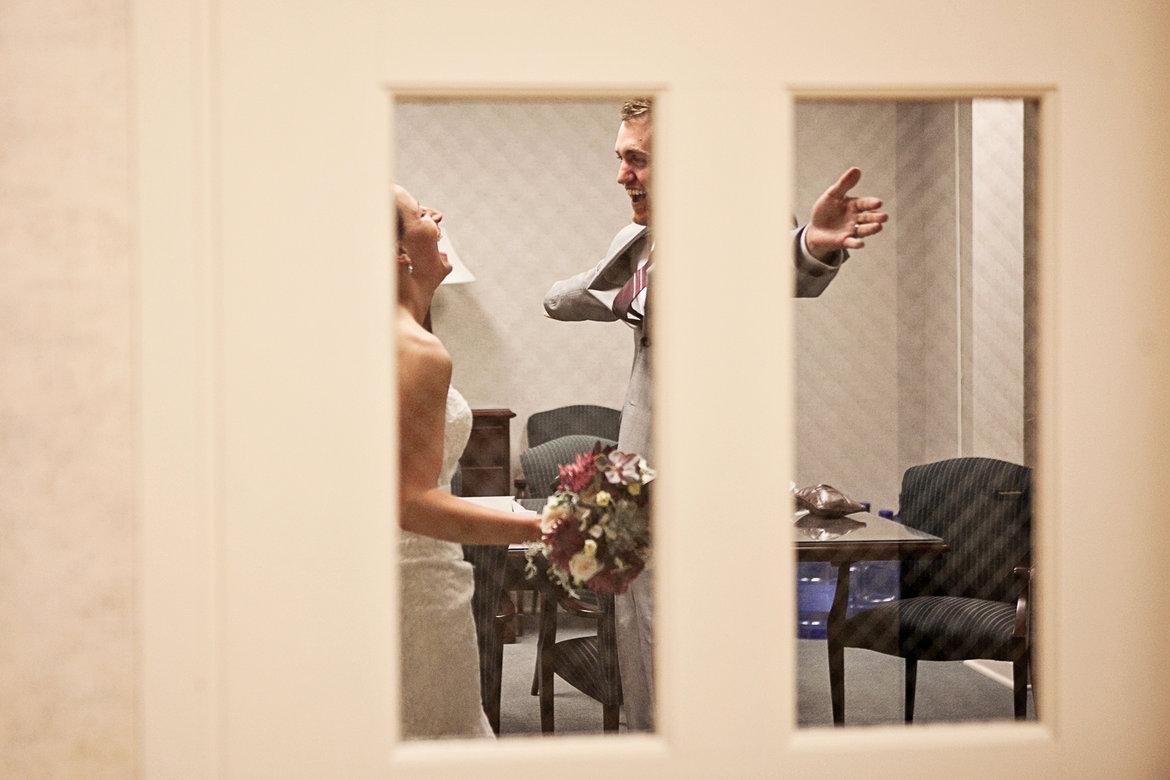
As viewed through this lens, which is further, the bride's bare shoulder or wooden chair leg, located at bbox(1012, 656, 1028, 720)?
wooden chair leg, located at bbox(1012, 656, 1028, 720)

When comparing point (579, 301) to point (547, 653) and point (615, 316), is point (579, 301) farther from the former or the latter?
point (547, 653)

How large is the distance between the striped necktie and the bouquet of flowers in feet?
1.34

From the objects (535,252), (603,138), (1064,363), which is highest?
(603,138)

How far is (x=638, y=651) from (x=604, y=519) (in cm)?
45

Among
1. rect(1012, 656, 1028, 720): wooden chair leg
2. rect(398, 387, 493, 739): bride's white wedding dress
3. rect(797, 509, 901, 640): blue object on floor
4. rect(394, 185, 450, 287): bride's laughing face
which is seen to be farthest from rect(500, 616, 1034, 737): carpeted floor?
rect(394, 185, 450, 287): bride's laughing face

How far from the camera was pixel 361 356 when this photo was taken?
0.71 metres

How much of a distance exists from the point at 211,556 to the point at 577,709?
2133 mm

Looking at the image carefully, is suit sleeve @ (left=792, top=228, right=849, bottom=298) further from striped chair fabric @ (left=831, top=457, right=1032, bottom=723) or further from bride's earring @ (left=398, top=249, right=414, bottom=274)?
striped chair fabric @ (left=831, top=457, right=1032, bottom=723)

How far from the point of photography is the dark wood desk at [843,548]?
2.32 metres

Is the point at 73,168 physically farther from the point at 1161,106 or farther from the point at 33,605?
the point at 1161,106

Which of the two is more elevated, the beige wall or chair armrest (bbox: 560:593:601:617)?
the beige wall

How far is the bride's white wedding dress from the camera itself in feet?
5.08

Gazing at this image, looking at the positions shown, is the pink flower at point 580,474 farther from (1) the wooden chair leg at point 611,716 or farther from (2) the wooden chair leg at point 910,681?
(2) the wooden chair leg at point 910,681

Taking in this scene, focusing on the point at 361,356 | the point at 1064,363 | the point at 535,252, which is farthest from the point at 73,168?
the point at 535,252
